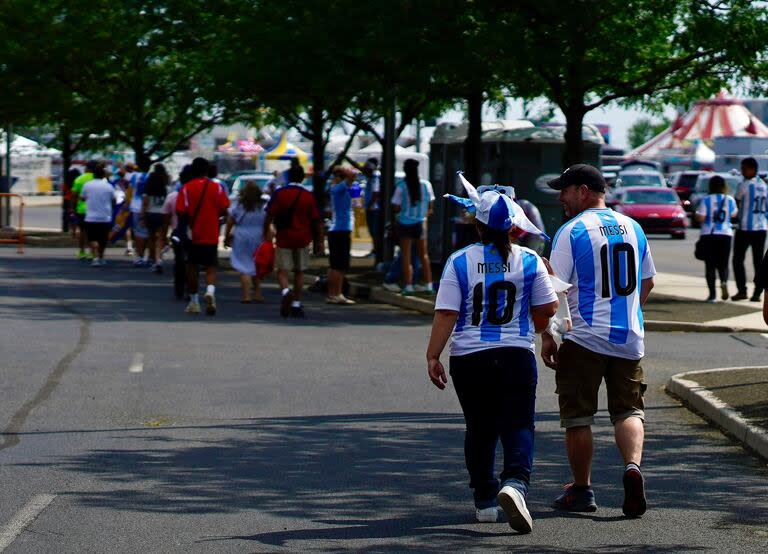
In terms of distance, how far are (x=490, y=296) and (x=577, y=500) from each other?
1.15 meters

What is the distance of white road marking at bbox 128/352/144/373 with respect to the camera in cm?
1302

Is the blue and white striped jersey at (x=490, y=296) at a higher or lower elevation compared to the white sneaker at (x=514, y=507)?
higher

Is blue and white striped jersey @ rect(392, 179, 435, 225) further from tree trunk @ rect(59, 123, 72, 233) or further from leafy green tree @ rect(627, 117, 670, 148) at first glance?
leafy green tree @ rect(627, 117, 670, 148)

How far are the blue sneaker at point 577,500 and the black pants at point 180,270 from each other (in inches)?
501

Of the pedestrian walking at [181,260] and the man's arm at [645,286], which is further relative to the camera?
the pedestrian walking at [181,260]

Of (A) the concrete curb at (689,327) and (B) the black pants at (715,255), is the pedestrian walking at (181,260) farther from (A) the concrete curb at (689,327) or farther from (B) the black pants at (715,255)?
(B) the black pants at (715,255)

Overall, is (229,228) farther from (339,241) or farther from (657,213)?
(657,213)

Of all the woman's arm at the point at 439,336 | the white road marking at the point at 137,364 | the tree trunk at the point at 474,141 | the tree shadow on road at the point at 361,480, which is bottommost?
the white road marking at the point at 137,364

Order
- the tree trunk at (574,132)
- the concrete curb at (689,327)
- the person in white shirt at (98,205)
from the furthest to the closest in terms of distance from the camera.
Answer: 1. the person in white shirt at (98,205)
2. the tree trunk at (574,132)
3. the concrete curb at (689,327)

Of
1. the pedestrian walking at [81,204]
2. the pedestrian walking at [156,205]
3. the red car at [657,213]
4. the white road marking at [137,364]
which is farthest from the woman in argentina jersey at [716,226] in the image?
the red car at [657,213]

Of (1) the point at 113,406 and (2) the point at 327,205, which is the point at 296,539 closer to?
(1) the point at 113,406

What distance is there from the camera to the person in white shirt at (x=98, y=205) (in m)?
26.1

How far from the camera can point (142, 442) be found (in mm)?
9492

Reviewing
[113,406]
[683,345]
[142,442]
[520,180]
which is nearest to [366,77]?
[520,180]
